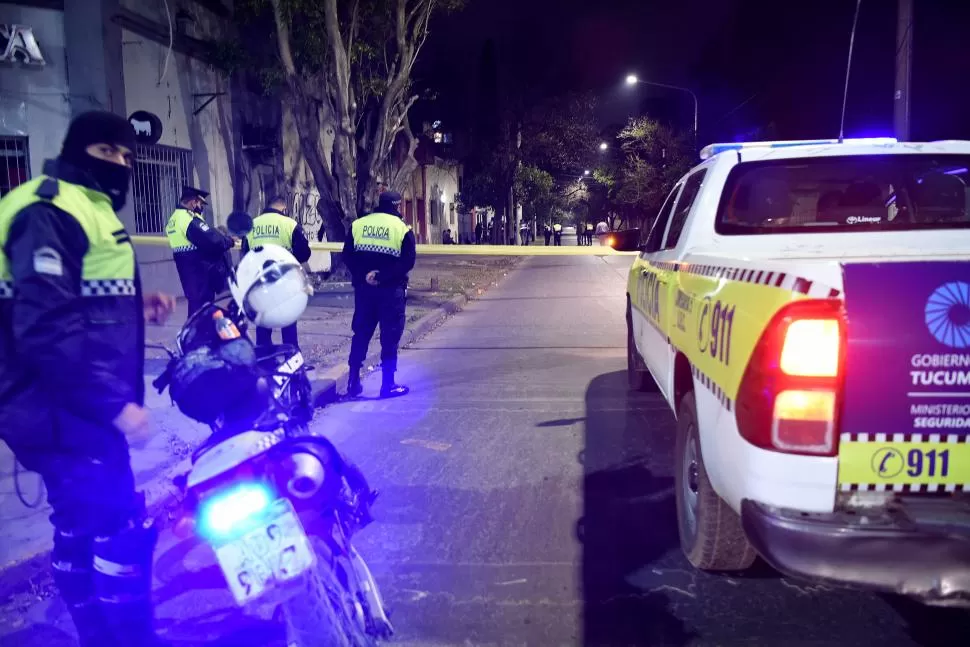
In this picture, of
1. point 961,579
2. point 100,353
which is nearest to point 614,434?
point 961,579

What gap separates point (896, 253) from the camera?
8.09 ft

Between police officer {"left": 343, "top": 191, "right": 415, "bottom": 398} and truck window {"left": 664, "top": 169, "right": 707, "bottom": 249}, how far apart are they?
2515 mm

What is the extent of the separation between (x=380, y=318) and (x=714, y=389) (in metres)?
4.48

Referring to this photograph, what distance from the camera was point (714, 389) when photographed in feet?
9.54

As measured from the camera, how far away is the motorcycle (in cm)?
236

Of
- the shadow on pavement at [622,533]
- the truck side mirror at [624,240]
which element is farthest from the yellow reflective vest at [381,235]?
the shadow on pavement at [622,533]

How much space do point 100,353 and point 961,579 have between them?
284cm

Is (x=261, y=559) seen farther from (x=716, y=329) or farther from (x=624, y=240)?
(x=624, y=240)

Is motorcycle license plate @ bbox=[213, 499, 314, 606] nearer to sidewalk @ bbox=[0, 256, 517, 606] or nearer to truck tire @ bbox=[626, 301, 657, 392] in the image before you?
sidewalk @ bbox=[0, 256, 517, 606]

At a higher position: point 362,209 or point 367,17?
point 367,17

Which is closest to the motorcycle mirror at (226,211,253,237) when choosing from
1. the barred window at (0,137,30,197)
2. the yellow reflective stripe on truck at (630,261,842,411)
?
the yellow reflective stripe on truck at (630,261,842,411)

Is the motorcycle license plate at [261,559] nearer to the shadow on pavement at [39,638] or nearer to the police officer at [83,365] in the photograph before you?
the police officer at [83,365]

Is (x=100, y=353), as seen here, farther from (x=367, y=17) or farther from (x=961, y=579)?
(x=367, y=17)

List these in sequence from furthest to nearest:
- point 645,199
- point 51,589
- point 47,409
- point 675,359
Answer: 1. point 645,199
2. point 675,359
3. point 51,589
4. point 47,409
